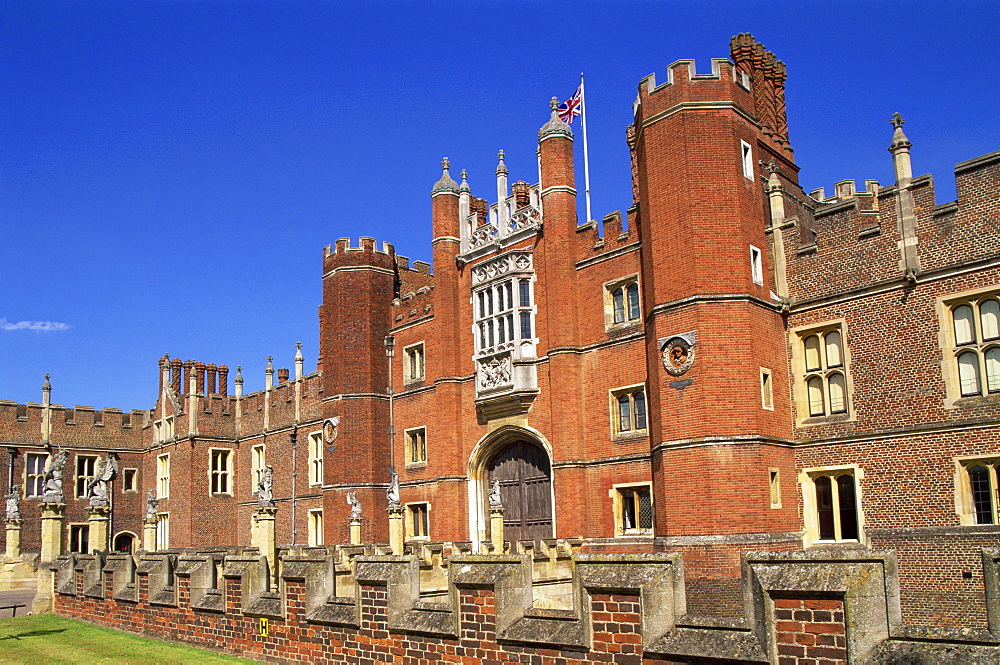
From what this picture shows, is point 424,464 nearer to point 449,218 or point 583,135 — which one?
point 449,218

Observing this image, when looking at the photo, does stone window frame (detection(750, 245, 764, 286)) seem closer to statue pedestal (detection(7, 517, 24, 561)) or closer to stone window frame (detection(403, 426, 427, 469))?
stone window frame (detection(403, 426, 427, 469))

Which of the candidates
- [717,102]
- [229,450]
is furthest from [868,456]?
[229,450]

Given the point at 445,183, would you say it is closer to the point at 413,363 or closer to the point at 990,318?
the point at 413,363

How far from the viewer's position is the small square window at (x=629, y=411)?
23.9m

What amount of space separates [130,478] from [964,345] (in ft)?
138

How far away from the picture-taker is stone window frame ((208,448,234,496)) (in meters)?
43.3

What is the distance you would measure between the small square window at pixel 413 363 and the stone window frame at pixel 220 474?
623 inches

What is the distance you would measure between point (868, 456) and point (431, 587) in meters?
10.9

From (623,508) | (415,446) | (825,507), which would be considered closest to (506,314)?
(415,446)

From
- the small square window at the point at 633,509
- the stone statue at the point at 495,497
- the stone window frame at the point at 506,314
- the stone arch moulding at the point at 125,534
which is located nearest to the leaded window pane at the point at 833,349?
the small square window at the point at 633,509

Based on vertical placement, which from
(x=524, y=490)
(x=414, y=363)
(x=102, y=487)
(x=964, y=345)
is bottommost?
(x=524, y=490)

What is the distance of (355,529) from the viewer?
101ft

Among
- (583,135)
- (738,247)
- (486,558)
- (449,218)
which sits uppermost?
(583,135)

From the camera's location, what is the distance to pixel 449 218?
2975cm
